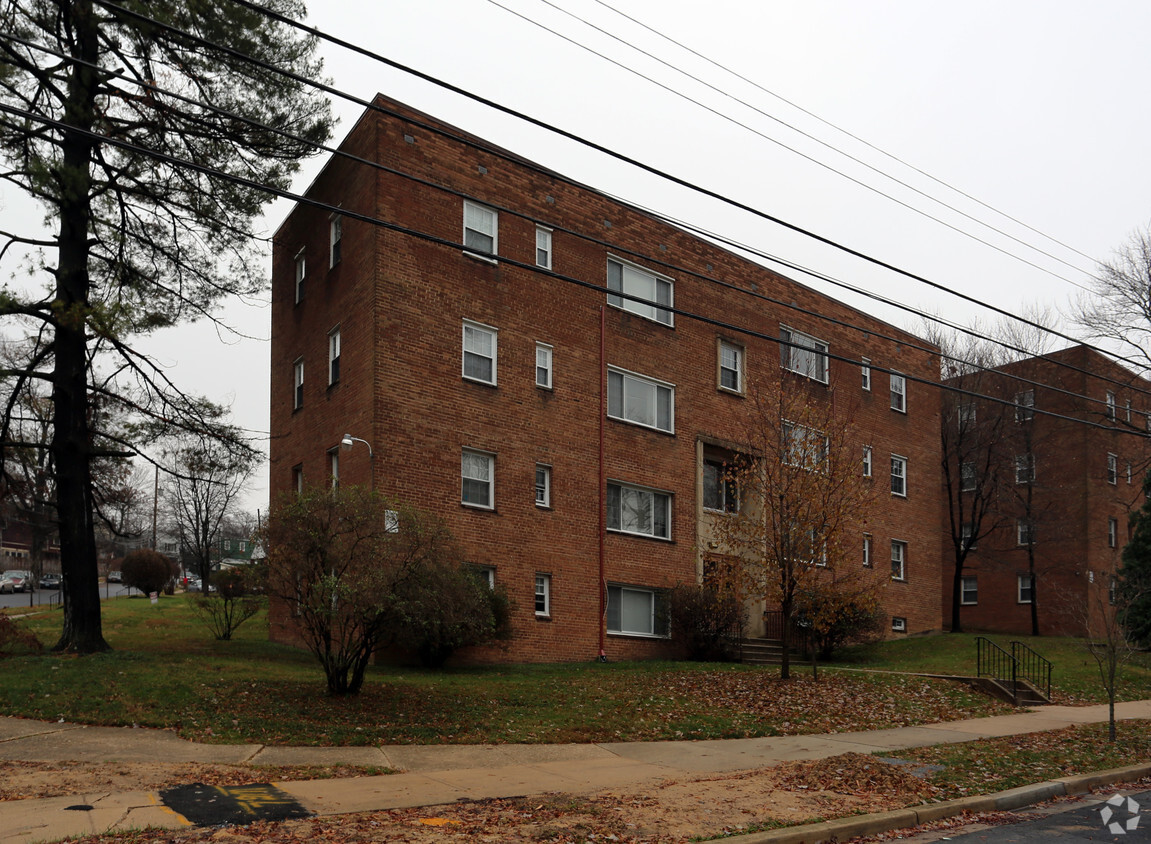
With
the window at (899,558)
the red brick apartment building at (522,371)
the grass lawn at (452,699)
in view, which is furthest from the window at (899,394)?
the grass lawn at (452,699)

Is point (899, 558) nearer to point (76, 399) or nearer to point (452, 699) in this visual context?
point (452, 699)

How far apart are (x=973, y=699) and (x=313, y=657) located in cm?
1277

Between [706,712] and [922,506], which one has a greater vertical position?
[922,506]

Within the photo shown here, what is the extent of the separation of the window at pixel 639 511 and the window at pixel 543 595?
2419 millimetres

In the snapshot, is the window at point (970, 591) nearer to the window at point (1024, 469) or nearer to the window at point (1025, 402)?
the window at point (1024, 469)

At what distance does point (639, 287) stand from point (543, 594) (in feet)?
28.6

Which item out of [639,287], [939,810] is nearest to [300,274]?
[639,287]

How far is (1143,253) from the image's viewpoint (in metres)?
35.2

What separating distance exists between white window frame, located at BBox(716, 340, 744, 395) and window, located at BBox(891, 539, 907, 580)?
29.9 feet

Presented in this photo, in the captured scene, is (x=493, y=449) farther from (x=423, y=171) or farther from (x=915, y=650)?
(x=915, y=650)

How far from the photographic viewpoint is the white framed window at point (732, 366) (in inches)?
1123

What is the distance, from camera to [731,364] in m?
28.8

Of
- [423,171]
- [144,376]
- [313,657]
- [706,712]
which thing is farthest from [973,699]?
[144,376]

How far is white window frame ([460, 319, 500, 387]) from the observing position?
22641 millimetres
